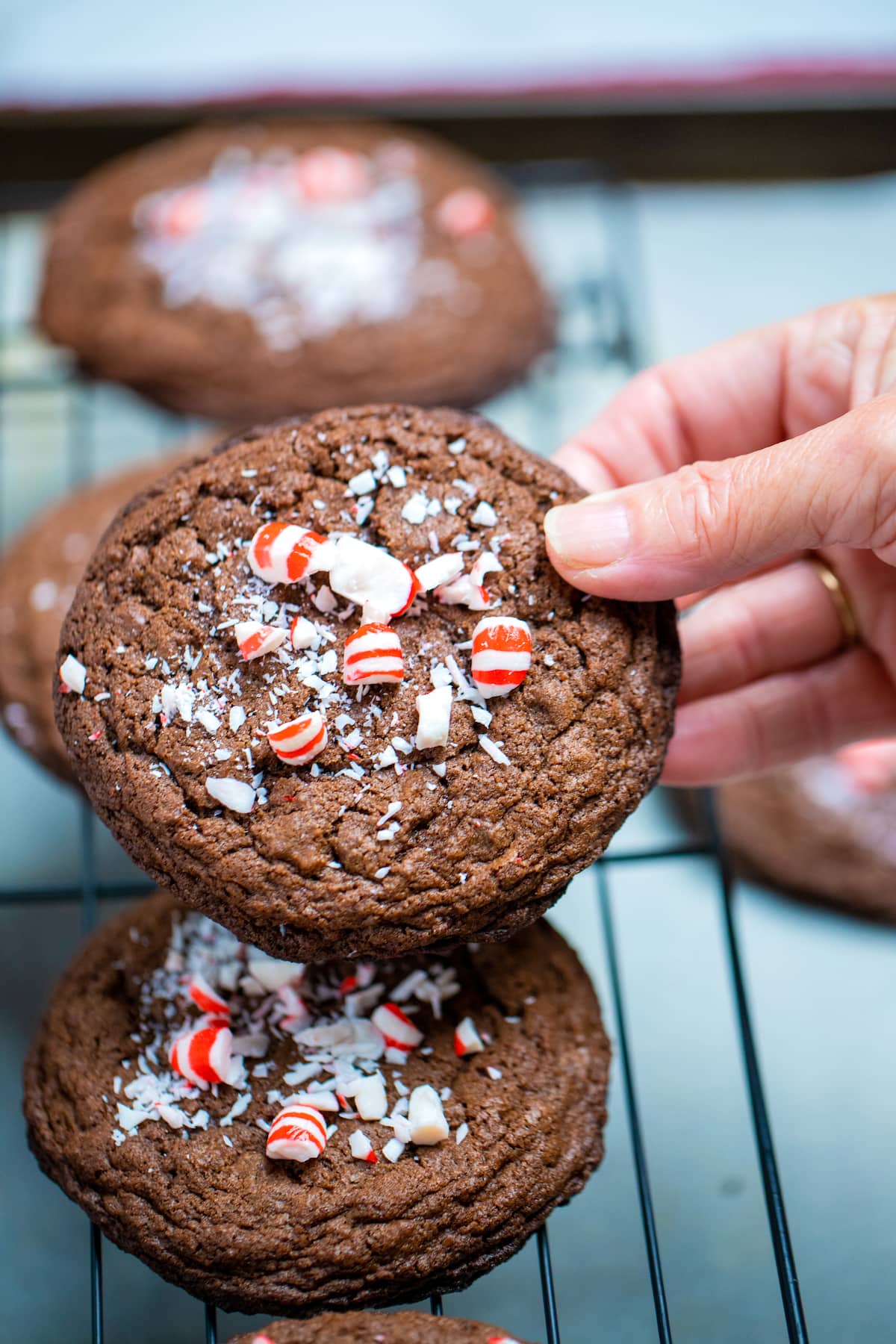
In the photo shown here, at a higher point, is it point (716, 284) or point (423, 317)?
point (716, 284)

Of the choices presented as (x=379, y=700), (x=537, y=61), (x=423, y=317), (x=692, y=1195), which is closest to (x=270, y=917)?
(x=379, y=700)

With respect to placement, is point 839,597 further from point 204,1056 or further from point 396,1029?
point 204,1056

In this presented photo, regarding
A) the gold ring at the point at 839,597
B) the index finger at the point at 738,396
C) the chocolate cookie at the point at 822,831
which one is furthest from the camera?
the chocolate cookie at the point at 822,831

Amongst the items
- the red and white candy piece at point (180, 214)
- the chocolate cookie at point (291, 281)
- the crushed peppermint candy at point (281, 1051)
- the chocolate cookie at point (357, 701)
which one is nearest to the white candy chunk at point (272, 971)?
the crushed peppermint candy at point (281, 1051)

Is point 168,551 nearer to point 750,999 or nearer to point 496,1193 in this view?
point 496,1193

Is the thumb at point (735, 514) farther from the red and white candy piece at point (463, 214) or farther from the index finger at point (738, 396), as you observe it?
the red and white candy piece at point (463, 214)

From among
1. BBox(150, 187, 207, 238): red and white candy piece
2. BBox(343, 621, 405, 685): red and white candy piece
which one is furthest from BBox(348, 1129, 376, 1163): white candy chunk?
BBox(150, 187, 207, 238): red and white candy piece

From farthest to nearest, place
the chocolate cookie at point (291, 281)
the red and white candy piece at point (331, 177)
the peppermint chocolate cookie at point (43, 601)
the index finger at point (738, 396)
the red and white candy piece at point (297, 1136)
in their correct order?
the red and white candy piece at point (331, 177)
the chocolate cookie at point (291, 281)
the peppermint chocolate cookie at point (43, 601)
the index finger at point (738, 396)
the red and white candy piece at point (297, 1136)

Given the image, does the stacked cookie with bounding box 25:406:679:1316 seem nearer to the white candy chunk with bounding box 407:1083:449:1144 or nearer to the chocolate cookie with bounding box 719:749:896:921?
the white candy chunk with bounding box 407:1083:449:1144
